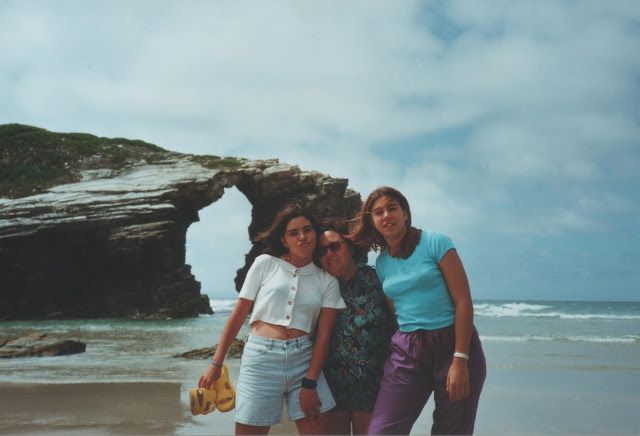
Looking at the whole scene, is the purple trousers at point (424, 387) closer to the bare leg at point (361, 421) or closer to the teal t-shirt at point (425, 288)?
the teal t-shirt at point (425, 288)

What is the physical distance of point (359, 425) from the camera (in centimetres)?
294

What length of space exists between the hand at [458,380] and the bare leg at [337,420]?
62cm

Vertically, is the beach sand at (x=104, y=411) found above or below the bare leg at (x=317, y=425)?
below

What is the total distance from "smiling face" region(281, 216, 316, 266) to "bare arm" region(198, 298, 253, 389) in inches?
13.4

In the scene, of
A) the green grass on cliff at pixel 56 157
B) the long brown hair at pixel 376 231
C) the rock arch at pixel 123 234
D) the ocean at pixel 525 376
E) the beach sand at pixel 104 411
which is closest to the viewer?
the long brown hair at pixel 376 231

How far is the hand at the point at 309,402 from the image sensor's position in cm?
289

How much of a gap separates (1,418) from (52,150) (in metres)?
32.8

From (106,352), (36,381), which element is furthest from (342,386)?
(106,352)

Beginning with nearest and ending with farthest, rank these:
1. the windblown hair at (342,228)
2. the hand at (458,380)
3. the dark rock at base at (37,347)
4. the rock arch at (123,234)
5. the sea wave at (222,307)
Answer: the hand at (458,380)
the windblown hair at (342,228)
the dark rock at base at (37,347)
the rock arch at (123,234)
the sea wave at (222,307)

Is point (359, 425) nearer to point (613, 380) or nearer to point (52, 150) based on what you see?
point (613, 380)

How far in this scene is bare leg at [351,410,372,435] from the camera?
9.58 ft

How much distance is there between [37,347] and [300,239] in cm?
896

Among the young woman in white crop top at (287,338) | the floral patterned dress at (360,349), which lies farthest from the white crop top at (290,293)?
the floral patterned dress at (360,349)

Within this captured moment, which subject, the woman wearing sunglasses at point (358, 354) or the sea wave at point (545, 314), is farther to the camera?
the sea wave at point (545, 314)
